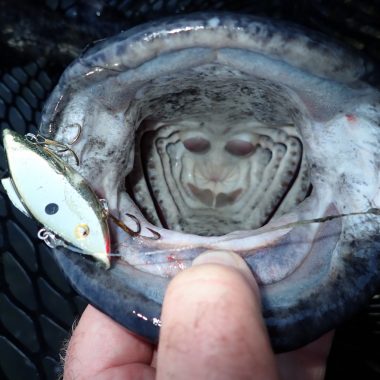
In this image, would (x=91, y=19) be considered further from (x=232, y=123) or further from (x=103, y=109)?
(x=103, y=109)

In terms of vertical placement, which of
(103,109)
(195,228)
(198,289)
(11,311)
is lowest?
(11,311)

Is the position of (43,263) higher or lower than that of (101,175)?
lower

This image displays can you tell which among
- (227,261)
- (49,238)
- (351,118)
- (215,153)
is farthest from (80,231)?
(215,153)

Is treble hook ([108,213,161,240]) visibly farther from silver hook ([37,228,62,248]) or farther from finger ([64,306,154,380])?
finger ([64,306,154,380])

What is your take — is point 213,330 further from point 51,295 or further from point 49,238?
point 51,295

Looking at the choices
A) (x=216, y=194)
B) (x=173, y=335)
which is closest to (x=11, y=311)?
(x=216, y=194)

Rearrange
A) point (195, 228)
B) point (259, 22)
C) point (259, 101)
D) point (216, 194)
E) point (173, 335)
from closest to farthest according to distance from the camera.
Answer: point (173, 335), point (259, 22), point (259, 101), point (195, 228), point (216, 194)
